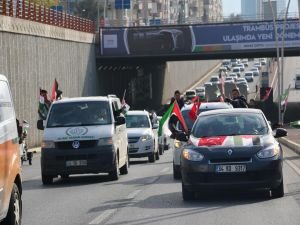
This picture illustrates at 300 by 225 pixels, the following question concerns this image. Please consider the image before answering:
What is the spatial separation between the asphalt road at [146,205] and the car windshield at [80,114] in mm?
1337

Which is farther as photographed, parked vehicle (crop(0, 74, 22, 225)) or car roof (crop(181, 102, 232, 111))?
car roof (crop(181, 102, 232, 111))

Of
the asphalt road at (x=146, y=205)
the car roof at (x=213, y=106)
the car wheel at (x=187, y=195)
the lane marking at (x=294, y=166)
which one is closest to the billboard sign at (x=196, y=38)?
the lane marking at (x=294, y=166)

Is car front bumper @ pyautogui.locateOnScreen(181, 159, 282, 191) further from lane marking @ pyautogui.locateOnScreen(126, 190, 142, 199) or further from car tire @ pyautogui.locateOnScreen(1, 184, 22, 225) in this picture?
car tire @ pyautogui.locateOnScreen(1, 184, 22, 225)

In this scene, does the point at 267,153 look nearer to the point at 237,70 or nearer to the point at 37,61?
the point at 37,61

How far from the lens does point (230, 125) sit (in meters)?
16.2

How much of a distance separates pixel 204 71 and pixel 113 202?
12333cm

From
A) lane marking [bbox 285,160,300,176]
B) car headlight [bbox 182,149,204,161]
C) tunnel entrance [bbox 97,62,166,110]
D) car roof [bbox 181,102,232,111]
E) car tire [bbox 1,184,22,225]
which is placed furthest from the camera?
tunnel entrance [bbox 97,62,166,110]

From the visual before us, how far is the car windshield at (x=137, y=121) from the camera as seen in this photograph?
31.1m

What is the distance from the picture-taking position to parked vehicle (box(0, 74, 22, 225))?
10672mm

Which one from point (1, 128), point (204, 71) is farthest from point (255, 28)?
point (204, 71)

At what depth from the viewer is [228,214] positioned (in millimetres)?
13320

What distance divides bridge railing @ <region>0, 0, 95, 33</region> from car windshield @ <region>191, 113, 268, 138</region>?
979 inches

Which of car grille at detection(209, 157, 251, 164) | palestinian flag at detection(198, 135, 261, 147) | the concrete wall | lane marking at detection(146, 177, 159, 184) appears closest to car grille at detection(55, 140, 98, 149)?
lane marking at detection(146, 177, 159, 184)

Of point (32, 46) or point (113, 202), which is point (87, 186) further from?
point (32, 46)
